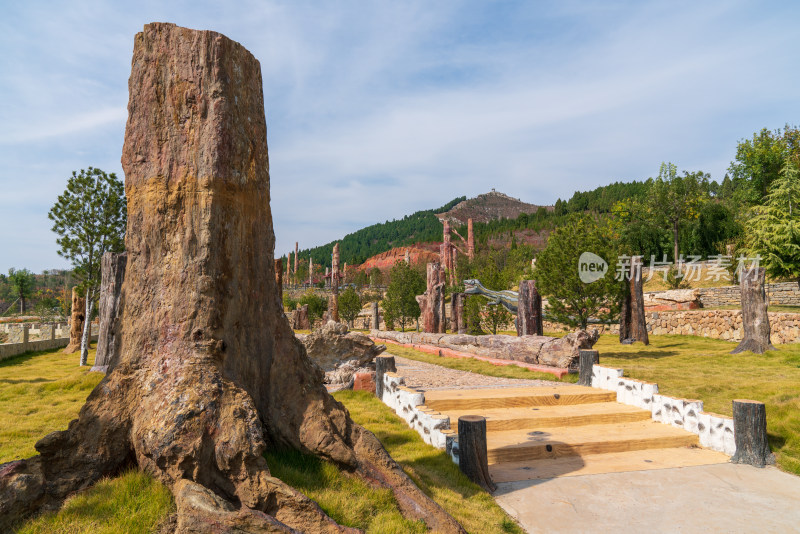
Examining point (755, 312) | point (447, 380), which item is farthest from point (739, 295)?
point (447, 380)

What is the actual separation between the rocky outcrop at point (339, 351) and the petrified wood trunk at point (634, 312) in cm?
1096

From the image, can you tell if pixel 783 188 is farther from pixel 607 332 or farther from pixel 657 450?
pixel 657 450

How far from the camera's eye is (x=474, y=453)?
5.17 metres

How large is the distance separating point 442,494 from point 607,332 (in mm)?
24342

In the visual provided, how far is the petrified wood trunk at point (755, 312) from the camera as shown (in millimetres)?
14289

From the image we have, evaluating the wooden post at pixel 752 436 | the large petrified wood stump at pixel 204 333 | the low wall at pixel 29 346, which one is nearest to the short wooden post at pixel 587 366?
the wooden post at pixel 752 436

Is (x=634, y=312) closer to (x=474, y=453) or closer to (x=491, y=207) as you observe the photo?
(x=474, y=453)

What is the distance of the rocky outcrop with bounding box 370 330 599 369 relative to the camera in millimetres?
11418

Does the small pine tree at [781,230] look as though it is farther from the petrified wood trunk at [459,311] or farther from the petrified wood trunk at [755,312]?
the petrified wood trunk at [459,311]

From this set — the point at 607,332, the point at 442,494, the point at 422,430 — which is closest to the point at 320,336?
the point at 422,430

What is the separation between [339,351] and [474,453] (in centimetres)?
644

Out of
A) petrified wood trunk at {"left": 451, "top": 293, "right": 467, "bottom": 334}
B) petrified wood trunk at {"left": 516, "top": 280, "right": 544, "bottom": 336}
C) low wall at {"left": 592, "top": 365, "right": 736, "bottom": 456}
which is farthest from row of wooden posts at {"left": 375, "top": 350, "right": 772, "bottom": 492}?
petrified wood trunk at {"left": 451, "top": 293, "right": 467, "bottom": 334}

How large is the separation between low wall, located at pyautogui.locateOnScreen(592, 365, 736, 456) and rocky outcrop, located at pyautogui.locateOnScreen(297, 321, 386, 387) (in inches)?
201

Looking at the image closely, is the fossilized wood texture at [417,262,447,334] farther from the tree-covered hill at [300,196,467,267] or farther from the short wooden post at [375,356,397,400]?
the tree-covered hill at [300,196,467,267]
